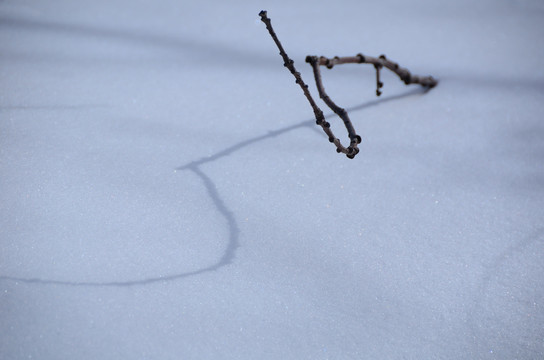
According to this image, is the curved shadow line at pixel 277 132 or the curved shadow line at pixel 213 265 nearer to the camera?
the curved shadow line at pixel 213 265

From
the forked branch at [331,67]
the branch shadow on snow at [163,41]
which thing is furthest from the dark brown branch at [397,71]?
the branch shadow on snow at [163,41]

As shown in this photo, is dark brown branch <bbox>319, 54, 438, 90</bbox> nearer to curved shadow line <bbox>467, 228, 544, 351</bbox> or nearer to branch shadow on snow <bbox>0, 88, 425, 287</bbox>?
branch shadow on snow <bbox>0, 88, 425, 287</bbox>

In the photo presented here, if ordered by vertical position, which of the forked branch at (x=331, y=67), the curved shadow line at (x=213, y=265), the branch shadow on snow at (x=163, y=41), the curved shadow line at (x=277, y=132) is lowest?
the curved shadow line at (x=213, y=265)

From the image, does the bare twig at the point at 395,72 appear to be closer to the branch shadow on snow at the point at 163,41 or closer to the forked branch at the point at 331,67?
the forked branch at the point at 331,67

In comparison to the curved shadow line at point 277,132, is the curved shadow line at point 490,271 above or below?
below

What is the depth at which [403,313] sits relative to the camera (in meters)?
0.36

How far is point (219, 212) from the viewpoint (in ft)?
1.39

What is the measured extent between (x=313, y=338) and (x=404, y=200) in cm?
18

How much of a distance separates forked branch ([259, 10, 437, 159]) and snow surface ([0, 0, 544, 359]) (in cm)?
4

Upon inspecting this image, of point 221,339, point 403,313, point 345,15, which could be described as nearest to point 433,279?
point 403,313

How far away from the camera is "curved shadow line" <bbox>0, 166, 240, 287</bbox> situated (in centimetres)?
35

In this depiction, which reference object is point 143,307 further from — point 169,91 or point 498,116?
point 498,116

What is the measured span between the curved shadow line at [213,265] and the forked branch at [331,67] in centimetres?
12

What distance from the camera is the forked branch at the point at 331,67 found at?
1.13 ft
